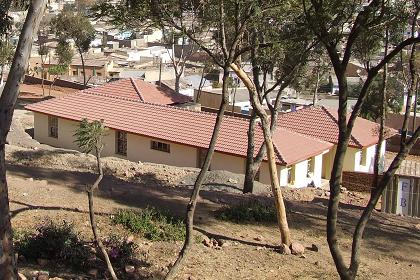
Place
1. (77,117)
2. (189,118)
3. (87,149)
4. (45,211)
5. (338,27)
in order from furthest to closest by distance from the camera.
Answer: (77,117), (189,118), (45,211), (87,149), (338,27)

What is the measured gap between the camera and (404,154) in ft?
23.5

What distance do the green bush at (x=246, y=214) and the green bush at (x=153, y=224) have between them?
1.50 m

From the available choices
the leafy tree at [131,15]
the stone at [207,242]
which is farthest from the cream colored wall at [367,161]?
the leafy tree at [131,15]

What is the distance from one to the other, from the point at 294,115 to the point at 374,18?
2162cm

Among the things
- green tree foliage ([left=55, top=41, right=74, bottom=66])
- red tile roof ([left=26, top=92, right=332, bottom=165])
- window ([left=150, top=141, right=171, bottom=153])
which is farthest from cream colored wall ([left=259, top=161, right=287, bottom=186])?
green tree foliage ([left=55, top=41, right=74, bottom=66])

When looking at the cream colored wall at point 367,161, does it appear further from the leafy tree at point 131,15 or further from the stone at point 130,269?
the stone at point 130,269

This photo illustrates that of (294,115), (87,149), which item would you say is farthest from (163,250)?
(294,115)

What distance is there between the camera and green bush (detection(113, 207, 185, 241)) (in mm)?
10580

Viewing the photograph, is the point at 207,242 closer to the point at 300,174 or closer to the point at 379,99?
the point at 300,174

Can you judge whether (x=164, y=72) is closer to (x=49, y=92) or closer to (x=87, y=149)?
(x=49, y=92)

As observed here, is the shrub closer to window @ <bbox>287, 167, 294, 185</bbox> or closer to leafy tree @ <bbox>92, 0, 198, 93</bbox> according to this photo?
leafy tree @ <bbox>92, 0, 198, 93</bbox>

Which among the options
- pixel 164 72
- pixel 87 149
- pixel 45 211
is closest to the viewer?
pixel 87 149

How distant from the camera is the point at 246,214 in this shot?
41.8 ft

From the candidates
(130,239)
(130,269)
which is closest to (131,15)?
(130,239)
